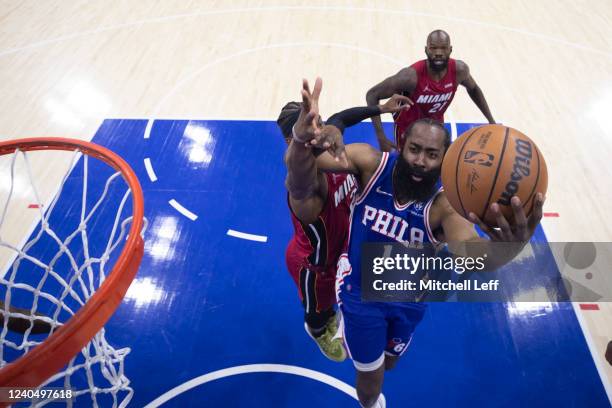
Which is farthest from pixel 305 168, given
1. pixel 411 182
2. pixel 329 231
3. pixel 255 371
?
pixel 255 371

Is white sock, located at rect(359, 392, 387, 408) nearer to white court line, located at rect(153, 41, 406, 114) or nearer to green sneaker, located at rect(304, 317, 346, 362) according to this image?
green sneaker, located at rect(304, 317, 346, 362)

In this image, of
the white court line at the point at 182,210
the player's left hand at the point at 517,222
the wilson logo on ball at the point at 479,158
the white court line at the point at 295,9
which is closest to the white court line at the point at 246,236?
the white court line at the point at 182,210

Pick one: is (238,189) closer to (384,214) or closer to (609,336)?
(384,214)

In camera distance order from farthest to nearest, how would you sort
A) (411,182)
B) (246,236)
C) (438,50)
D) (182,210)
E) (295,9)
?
1. (295,9)
2. (182,210)
3. (246,236)
4. (438,50)
5. (411,182)

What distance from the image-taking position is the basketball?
1810 mm

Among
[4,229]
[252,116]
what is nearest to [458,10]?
[252,116]

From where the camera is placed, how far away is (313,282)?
2992 millimetres

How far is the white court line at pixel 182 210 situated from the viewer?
4428 millimetres

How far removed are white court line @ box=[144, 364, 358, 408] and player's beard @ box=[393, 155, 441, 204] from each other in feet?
5.20

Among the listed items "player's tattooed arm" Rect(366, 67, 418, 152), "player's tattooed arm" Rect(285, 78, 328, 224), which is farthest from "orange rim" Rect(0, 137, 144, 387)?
"player's tattooed arm" Rect(366, 67, 418, 152)

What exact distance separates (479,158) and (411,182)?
0.45 meters

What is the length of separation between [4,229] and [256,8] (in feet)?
19.7

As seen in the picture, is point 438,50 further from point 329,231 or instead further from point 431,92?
point 329,231

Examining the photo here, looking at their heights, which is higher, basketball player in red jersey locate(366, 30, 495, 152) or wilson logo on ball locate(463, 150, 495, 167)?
wilson logo on ball locate(463, 150, 495, 167)
